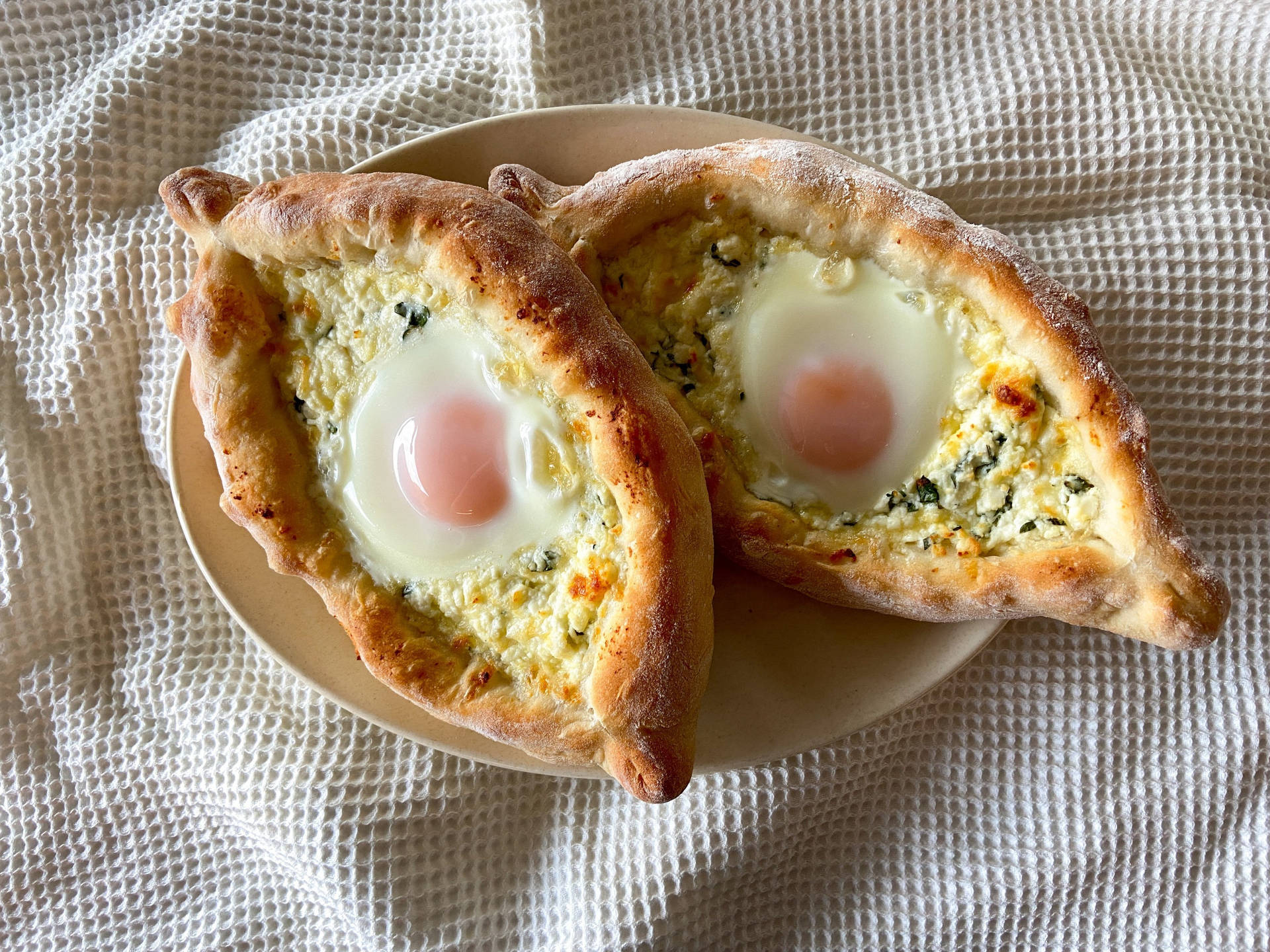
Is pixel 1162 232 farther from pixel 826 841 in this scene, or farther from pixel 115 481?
pixel 115 481

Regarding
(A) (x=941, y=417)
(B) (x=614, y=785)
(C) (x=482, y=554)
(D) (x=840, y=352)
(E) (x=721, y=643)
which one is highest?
(D) (x=840, y=352)

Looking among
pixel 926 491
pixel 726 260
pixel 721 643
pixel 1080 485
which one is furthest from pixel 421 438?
pixel 1080 485

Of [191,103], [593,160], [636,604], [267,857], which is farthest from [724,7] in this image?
[267,857]

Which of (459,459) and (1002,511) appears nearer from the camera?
(459,459)

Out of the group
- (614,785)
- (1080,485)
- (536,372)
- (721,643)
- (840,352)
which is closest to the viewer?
(536,372)

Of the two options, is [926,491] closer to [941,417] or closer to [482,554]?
[941,417]

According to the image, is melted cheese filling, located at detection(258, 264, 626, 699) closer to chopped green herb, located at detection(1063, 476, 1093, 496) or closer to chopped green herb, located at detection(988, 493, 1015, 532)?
chopped green herb, located at detection(988, 493, 1015, 532)

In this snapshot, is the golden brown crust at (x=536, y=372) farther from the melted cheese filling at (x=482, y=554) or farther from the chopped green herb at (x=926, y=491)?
the chopped green herb at (x=926, y=491)

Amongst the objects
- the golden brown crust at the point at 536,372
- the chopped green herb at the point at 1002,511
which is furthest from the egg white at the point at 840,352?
the golden brown crust at the point at 536,372
